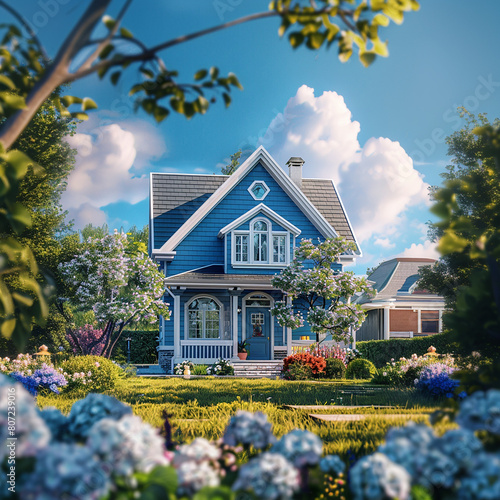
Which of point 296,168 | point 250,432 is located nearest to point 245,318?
point 296,168

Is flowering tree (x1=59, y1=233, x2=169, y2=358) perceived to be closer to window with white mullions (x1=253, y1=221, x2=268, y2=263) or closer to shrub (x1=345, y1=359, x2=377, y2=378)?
window with white mullions (x1=253, y1=221, x2=268, y2=263)

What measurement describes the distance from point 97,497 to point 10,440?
442 millimetres

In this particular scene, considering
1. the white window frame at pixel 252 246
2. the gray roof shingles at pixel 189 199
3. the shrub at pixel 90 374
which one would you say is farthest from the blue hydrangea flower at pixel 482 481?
the gray roof shingles at pixel 189 199

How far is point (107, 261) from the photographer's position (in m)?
16.1

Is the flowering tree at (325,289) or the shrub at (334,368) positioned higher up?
the flowering tree at (325,289)

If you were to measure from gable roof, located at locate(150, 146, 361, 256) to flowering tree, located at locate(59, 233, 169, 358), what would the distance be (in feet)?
7.05

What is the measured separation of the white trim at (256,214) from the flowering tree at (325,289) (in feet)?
6.10

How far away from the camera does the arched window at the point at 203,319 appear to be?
1934 cm

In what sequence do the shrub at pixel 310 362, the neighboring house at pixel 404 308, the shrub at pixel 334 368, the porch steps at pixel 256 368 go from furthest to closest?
the neighboring house at pixel 404 308, the porch steps at pixel 256 368, the shrub at pixel 334 368, the shrub at pixel 310 362

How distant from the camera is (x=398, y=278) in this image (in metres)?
29.4

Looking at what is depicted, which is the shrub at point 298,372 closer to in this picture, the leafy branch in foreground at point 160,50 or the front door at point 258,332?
the front door at point 258,332

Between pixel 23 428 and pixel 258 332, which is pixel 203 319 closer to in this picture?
pixel 258 332

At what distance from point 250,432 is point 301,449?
354 mm

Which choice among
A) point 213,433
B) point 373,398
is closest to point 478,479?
point 213,433
